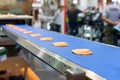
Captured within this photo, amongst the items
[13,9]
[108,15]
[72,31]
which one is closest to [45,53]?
[13,9]

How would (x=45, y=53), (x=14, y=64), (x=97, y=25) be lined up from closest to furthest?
1. (x=45, y=53)
2. (x=14, y=64)
3. (x=97, y=25)

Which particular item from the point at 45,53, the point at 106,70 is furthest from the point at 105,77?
the point at 45,53

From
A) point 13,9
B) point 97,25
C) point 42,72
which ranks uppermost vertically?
point 13,9

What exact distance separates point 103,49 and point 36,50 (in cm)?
56

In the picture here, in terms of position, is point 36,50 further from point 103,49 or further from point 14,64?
point 14,64

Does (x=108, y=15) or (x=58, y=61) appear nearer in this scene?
(x=58, y=61)

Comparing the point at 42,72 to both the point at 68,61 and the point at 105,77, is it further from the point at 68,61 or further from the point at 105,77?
the point at 105,77

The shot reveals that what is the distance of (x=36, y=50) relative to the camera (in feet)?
6.88

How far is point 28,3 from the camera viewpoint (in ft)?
16.6

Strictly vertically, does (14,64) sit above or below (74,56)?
below

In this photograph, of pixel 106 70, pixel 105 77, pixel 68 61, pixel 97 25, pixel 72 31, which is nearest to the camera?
pixel 105 77

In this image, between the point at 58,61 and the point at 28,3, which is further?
the point at 28,3

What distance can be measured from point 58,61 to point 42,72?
12.1ft

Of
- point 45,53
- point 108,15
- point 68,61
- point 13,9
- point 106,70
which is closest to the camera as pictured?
point 106,70
